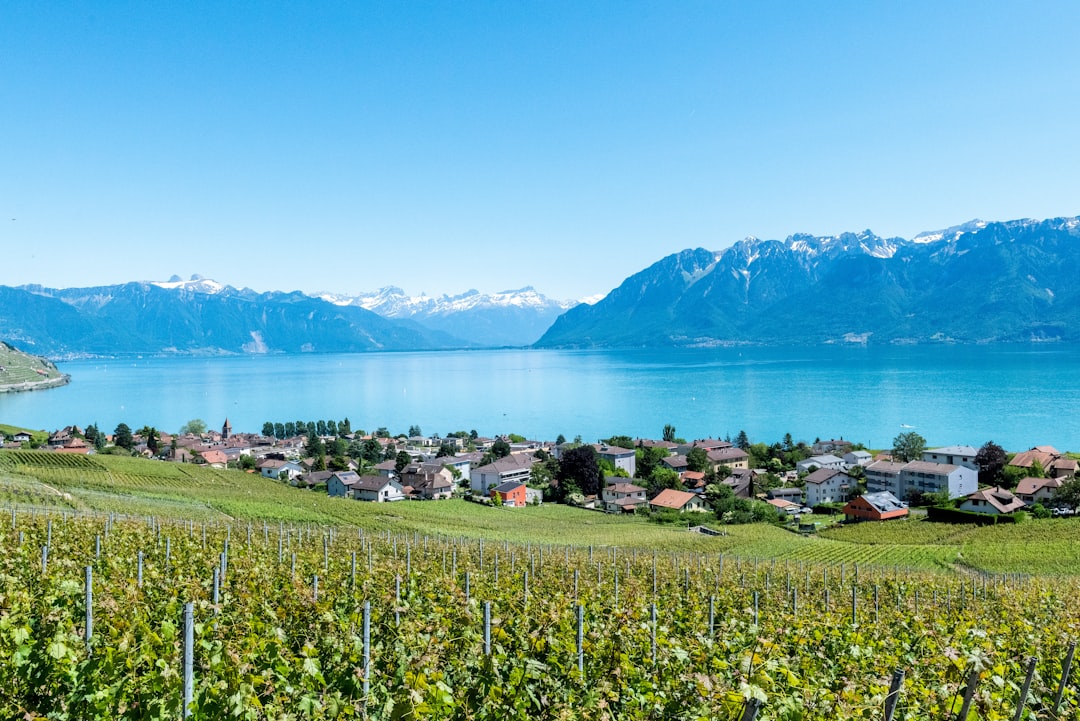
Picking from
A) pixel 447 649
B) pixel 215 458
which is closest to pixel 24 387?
pixel 215 458

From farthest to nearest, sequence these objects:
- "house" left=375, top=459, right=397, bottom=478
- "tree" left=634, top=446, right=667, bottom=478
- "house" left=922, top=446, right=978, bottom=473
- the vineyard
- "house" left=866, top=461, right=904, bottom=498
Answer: "tree" left=634, top=446, right=667, bottom=478 < "house" left=375, top=459, right=397, bottom=478 < "house" left=922, top=446, right=978, bottom=473 < "house" left=866, top=461, right=904, bottom=498 < the vineyard

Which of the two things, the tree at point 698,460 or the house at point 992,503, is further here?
the tree at point 698,460

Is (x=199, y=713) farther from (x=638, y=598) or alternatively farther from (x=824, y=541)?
(x=824, y=541)

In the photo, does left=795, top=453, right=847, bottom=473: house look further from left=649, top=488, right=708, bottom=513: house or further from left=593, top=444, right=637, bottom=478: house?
left=593, top=444, right=637, bottom=478: house

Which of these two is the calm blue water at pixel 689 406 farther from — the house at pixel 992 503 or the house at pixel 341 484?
the house at pixel 341 484

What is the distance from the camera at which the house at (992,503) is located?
49688mm

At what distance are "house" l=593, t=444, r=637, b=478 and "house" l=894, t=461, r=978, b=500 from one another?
27.6m

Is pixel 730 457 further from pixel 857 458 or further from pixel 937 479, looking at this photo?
pixel 937 479

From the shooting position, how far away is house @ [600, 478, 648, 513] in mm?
61062

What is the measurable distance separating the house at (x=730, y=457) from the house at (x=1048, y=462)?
1053 inches

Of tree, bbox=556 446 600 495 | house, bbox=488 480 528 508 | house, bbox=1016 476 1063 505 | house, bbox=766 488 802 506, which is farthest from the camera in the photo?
house, bbox=766 488 802 506

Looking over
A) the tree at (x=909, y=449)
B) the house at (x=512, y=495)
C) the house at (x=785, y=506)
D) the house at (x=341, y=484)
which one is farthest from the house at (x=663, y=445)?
the house at (x=341, y=484)

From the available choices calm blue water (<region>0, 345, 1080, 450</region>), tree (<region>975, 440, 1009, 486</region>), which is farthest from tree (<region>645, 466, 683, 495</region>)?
calm blue water (<region>0, 345, 1080, 450</region>)

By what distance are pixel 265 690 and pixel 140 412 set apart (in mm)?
157296
